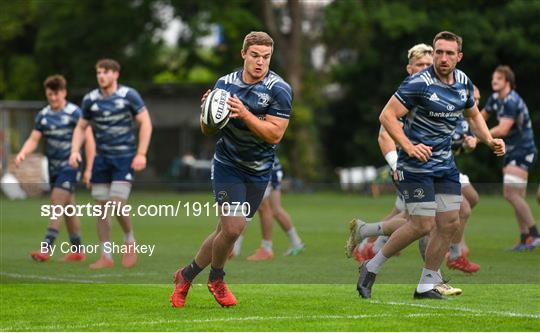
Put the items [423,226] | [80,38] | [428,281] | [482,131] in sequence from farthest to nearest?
[80,38] → [482,131] → [428,281] → [423,226]

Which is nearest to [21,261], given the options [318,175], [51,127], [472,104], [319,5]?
[51,127]

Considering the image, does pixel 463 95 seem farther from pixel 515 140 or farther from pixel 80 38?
pixel 80 38

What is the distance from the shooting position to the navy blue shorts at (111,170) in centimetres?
1388

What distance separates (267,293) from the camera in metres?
10.8

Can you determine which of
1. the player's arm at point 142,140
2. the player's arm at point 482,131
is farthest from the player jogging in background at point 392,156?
the player's arm at point 142,140

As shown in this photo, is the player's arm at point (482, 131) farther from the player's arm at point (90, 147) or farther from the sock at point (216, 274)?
the player's arm at point (90, 147)

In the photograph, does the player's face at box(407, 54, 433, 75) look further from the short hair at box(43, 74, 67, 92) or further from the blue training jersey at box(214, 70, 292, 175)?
the short hair at box(43, 74, 67, 92)

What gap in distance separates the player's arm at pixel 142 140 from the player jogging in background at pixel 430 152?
3.83m

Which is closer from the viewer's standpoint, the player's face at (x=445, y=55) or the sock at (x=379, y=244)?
the player's face at (x=445, y=55)

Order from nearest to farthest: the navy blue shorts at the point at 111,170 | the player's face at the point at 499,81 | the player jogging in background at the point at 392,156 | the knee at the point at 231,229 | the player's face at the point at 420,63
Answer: the knee at the point at 231,229
the player jogging in background at the point at 392,156
the player's face at the point at 420,63
the navy blue shorts at the point at 111,170
the player's face at the point at 499,81

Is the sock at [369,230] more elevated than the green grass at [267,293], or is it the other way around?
the sock at [369,230]

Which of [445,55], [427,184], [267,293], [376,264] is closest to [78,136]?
[267,293]

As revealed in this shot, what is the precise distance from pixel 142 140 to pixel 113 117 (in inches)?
20.6

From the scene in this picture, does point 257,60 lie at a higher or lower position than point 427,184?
higher
